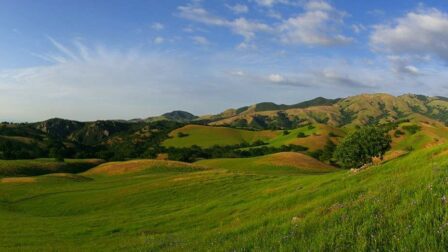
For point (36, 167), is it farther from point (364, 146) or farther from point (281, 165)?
point (364, 146)

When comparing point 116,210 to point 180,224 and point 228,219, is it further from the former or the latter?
point 228,219

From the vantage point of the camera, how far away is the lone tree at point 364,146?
89.3 metres

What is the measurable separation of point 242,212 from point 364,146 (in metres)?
60.7

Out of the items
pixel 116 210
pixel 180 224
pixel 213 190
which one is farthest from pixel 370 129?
pixel 180 224

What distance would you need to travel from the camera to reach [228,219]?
3378cm

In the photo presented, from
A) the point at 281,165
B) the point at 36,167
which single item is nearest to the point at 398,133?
the point at 281,165

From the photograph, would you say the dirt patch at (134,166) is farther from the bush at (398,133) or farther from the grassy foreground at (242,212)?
the bush at (398,133)

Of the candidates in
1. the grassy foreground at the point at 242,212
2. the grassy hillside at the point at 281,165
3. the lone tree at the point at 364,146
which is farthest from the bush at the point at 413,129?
the grassy foreground at the point at 242,212

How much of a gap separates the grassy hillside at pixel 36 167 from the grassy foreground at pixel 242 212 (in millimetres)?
19405

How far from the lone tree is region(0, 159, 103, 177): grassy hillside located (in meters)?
74.3

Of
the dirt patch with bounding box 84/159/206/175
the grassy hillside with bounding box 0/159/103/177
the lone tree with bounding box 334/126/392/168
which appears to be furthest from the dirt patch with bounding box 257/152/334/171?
the grassy hillside with bounding box 0/159/103/177

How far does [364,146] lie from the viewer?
89.4 m

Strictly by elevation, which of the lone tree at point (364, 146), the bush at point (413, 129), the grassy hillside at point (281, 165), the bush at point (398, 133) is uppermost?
the bush at point (413, 129)

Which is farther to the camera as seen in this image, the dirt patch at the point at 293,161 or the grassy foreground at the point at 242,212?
the dirt patch at the point at 293,161
